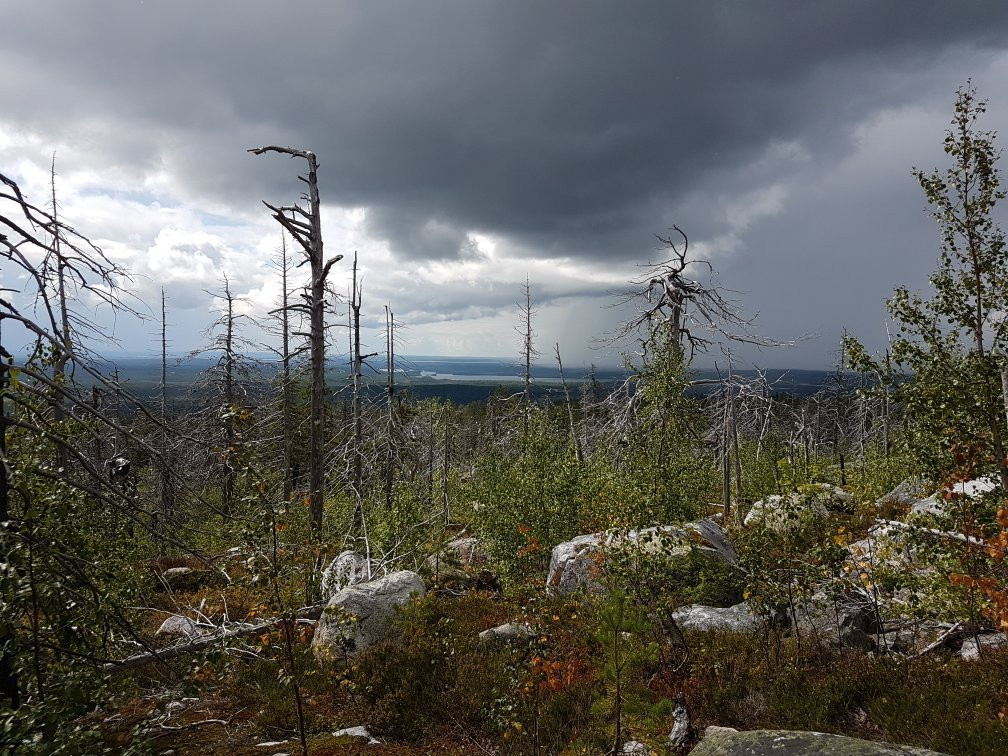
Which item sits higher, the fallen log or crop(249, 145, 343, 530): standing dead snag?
crop(249, 145, 343, 530): standing dead snag

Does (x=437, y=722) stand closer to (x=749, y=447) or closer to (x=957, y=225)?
(x=957, y=225)

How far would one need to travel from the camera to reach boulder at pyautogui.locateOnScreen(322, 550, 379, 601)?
9.36 meters

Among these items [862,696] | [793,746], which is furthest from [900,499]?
[793,746]

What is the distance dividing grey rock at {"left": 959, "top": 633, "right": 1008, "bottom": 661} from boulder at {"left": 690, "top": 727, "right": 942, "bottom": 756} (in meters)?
4.71

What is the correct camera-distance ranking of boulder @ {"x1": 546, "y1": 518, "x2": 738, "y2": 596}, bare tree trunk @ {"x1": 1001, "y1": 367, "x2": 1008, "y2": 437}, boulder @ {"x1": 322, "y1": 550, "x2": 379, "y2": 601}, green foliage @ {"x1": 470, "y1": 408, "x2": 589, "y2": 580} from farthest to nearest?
green foliage @ {"x1": 470, "y1": 408, "x2": 589, "y2": 580}
boulder @ {"x1": 322, "y1": 550, "x2": 379, "y2": 601}
boulder @ {"x1": 546, "y1": 518, "x2": 738, "y2": 596}
bare tree trunk @ {"x1": 1001, "y1": 367, "x2": 1008, "y2": 437}

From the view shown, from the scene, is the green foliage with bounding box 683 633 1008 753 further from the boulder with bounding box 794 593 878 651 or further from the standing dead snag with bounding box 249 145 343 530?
the standing dead snag with bounding box 249 145 343 530

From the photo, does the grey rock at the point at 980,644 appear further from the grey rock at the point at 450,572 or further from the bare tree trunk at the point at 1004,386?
the grey rock at the point at 450,572

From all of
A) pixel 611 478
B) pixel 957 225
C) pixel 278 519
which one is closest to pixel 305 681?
pixel 278 519

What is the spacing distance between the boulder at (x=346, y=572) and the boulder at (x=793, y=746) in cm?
697

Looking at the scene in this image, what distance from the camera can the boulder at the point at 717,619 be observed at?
8.51 meters

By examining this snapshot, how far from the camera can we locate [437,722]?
632cm

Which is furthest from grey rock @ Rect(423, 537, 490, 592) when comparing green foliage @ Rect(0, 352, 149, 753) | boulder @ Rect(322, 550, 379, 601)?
green foliage @ Rect(0, 352, 149, 753)

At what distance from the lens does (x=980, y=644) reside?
6766mm

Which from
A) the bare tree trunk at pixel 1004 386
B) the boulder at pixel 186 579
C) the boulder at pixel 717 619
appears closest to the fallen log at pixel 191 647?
the boulder at pixel 717 619
